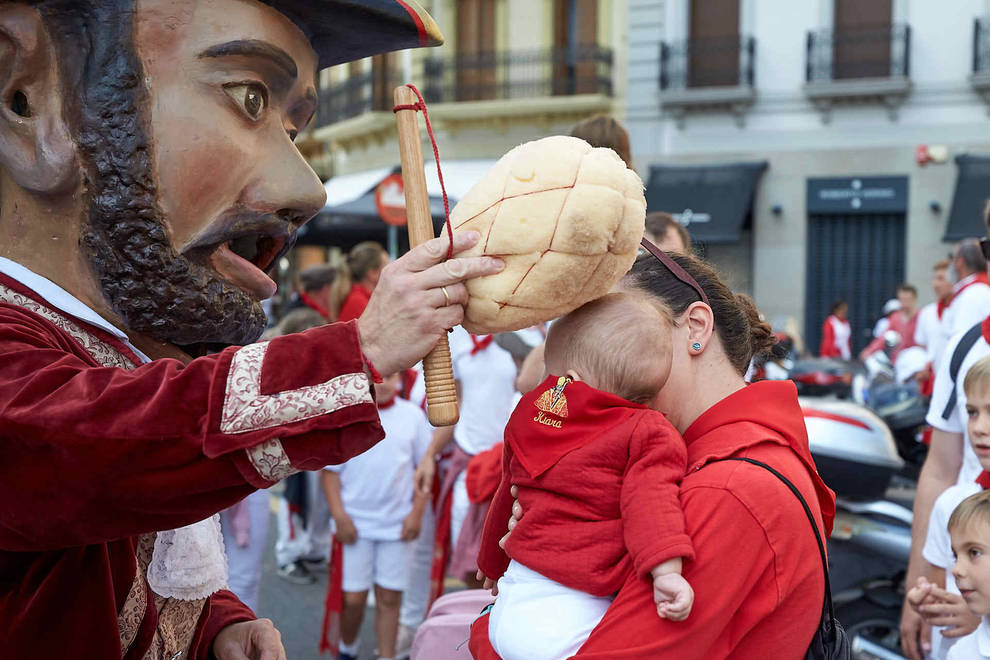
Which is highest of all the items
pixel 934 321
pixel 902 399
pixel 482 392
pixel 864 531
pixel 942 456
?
pixel 942 456

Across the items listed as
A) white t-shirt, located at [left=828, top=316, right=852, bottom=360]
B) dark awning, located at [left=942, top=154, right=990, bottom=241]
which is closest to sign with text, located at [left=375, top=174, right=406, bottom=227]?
white t-shirt, located at [left=828, top=316, right=852, bottom=360]

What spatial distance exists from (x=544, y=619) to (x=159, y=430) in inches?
30.4

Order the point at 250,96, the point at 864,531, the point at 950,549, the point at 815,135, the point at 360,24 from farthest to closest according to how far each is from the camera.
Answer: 1. the point at 815,135
2. the point at 864,531
3. the point at 950,549
4. the point at 360,24
5. the point at 250,96

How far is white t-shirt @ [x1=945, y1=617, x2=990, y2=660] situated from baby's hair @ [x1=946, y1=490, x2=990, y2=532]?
0.87 feet

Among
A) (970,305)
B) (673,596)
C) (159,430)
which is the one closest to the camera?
(159,430)

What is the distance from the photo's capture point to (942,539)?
10.4 feet

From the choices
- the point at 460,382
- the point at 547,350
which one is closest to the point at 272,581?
the point at 460,382

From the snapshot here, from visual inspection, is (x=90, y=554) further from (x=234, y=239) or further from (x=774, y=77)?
(x=774, y=77)

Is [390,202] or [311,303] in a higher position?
[390,202]

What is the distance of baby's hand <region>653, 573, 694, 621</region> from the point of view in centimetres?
153

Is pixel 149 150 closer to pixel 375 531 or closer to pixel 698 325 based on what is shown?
pixel 698 325

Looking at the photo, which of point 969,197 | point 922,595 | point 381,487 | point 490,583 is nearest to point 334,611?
point 381,487

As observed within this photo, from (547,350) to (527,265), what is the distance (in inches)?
16.6

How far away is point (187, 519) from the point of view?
1.36 meters
